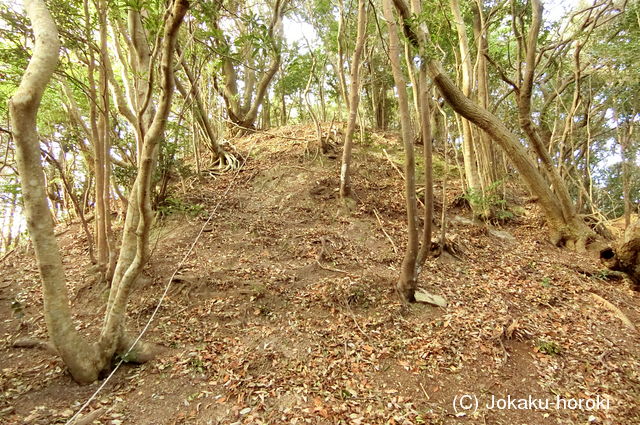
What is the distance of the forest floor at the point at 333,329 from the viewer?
325cm

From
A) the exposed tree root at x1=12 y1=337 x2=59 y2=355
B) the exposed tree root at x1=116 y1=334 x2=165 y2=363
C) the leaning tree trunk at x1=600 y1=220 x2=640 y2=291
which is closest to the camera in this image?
the exposed tree root at x1=116 y1=334 x2=165 y2=363

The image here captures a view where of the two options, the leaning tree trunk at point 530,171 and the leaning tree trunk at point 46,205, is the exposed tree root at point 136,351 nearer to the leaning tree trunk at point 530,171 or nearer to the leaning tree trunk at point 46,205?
the leaning tree trunk at point 46,205

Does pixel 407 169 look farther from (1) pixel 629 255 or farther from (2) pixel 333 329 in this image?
(1) pixel 629 255

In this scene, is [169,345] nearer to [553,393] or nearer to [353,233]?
[353,233]

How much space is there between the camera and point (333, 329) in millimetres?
4340

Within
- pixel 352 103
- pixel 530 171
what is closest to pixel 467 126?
pixel 530 171

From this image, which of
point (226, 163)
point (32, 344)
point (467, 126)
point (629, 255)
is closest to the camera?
point (32, 344)

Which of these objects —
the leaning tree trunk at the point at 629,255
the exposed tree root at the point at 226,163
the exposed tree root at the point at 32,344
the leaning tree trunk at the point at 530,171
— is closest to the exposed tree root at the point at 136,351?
the exposed tree root at the point at 32,344

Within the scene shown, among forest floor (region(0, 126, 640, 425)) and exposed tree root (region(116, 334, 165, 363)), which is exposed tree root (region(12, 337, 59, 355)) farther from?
exposed tree root (region(116, 334, 165, 363))

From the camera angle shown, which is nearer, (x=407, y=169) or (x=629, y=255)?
(x=407, y=169)

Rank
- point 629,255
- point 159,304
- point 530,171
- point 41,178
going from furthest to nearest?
point 530,171, point 629,255, point 159,304, point 41,178

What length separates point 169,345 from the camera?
13.3 feet

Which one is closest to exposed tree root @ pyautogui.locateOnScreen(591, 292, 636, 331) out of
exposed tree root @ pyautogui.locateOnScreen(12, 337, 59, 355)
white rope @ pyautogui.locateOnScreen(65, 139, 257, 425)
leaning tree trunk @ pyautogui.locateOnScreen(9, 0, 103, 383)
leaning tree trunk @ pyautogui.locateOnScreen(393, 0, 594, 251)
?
leaning tree trunk @ pyautogui.locateOnScreen(393, 0, 594, 251)

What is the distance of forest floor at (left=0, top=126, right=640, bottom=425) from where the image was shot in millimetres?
3252
